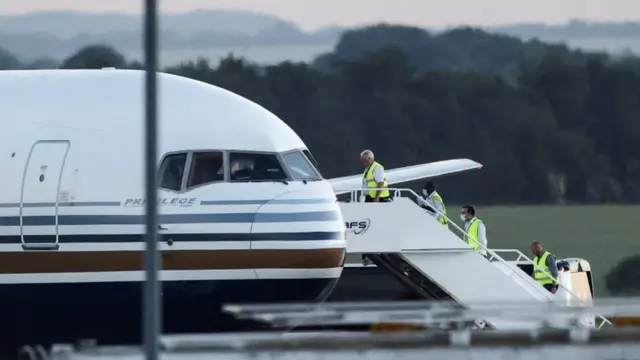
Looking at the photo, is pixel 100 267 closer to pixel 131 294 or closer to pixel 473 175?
pixel 131 294

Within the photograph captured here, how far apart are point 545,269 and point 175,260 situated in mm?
8772

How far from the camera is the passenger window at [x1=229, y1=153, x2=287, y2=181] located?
15.8 m

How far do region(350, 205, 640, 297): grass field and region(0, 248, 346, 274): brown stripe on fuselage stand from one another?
20595 mm

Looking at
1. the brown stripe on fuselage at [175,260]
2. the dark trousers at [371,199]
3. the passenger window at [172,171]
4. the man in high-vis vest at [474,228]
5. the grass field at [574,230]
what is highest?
the passenger window at [172,171]

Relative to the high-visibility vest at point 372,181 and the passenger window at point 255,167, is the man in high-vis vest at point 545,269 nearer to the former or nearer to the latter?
the high-visibility vest at point 372,181

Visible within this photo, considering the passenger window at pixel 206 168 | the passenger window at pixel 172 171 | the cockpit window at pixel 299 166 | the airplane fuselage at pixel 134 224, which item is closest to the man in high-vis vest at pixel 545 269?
the cockpit window at pixel 299 166

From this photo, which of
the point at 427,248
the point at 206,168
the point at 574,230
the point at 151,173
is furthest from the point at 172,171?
the point at 574,230

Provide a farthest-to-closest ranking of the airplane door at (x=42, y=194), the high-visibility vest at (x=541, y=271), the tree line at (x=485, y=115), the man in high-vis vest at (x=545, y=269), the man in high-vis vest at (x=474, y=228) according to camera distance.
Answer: the tree line at (x=485, y=115), the man in high-vis vest at (x=474, y=228), the man in high-vis vest at (x=545, y=269), the high-visibility vest at (x=541, y=271), the airplane door at (x=42, y=194)

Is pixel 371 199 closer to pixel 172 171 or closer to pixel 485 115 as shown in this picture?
pixel 172 171

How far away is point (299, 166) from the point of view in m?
16.3

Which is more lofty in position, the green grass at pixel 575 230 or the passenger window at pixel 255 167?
the passenger window at pixel 255 167

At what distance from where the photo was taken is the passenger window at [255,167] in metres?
15.8

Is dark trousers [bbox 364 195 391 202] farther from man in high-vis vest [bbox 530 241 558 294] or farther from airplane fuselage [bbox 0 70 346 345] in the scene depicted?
airplane fuselage [bbox 0 70 346 345]

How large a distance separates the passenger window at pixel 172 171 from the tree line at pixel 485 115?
19151 millimetres
